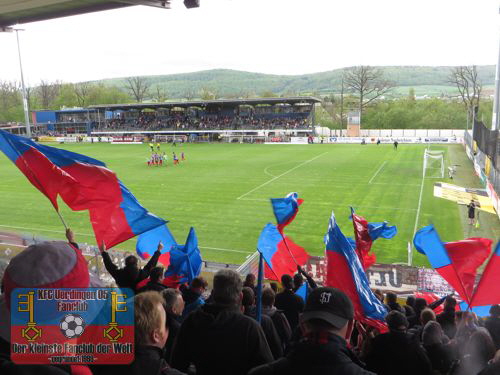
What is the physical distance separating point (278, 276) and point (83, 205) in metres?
3.80

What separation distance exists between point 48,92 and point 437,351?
14423 centimetres

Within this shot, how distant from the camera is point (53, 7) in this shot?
31.8 feet

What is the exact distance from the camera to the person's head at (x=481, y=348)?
12.6 ft

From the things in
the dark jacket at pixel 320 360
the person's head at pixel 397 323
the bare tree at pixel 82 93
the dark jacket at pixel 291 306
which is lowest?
the dark jacket at pixel 291 306

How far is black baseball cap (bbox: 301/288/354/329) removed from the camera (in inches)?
91.8

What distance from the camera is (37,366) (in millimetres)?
1934

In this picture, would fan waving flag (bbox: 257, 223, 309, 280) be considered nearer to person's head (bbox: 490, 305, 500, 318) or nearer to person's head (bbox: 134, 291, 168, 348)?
person's head (bbox: 490, 305, 500, 318)

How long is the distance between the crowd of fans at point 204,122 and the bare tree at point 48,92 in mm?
58536

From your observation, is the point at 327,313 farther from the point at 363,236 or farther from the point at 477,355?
the point at 363,236

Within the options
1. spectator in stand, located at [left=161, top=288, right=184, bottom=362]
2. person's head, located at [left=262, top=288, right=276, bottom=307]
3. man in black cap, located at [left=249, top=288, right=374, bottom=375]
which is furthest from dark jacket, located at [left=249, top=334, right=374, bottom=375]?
person's head, located at [left=262, top=288, right=276, bottom=307]

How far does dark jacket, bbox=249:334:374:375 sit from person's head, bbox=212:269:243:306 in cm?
73

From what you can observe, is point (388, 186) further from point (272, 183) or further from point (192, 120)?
point (192, 120)

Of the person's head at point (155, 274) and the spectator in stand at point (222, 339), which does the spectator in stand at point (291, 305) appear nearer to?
the person's head at point (155, 274)

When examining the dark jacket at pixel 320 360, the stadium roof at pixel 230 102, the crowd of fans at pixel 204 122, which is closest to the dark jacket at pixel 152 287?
the dark jacket at pixel 320 360
